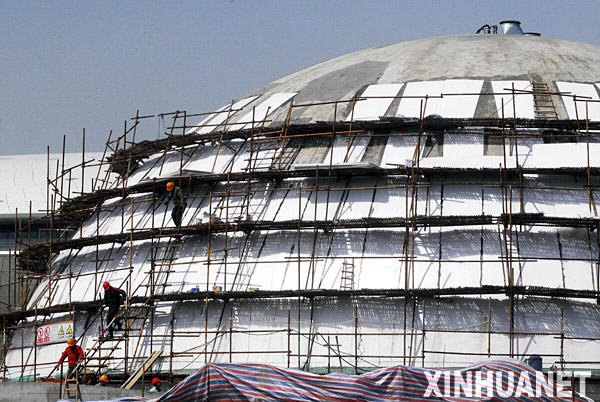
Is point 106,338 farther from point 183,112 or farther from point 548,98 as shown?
→ point 548,98

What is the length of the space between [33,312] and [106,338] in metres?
5.34

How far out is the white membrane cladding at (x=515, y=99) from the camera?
3524cm

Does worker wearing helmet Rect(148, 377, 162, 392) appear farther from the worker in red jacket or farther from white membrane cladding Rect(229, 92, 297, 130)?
white membrane cladding Rect(229, 92, 297, 130)

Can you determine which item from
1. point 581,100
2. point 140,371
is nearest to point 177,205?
point 140,371

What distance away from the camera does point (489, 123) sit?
34562 millimetres

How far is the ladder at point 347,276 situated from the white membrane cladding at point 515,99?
7347 millimetres

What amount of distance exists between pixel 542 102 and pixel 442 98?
3205 millimetres

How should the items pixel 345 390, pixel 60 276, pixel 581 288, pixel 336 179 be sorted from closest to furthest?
pixel 345 390 < pixel 581 288 < pixel 336 179 < pixel 60 276

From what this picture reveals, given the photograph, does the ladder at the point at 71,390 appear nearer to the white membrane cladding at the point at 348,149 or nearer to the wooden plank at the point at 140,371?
the wooden plank at the point at 140,371

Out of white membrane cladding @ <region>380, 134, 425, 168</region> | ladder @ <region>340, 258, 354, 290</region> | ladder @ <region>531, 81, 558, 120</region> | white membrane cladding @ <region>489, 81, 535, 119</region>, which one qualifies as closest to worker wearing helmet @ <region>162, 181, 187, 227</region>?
ladder @ <region>340, 258, 354, 290</region>

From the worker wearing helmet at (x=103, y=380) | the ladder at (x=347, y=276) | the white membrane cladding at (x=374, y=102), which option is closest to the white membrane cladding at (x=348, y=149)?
the white membrane cladding at (x=374, y=102)

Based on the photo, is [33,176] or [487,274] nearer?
[487,274]

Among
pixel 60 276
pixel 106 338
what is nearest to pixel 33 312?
pixel 60 276

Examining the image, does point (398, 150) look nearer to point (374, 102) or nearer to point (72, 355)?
point (374, 102)
